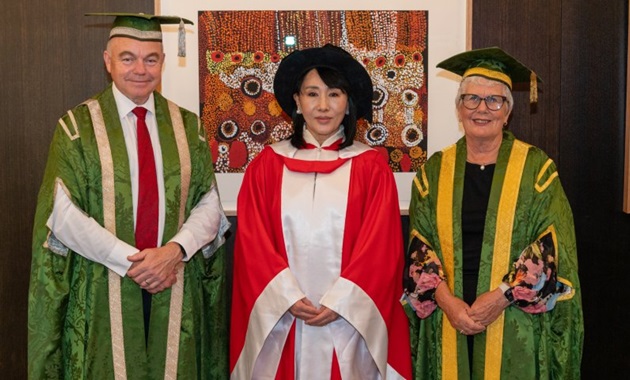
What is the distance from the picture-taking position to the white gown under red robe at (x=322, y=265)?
3.07 metres

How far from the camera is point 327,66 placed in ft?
10.4

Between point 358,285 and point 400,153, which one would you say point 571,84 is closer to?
point 400,153

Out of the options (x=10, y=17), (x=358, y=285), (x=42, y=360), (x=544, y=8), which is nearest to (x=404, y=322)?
(x=358, y=285)

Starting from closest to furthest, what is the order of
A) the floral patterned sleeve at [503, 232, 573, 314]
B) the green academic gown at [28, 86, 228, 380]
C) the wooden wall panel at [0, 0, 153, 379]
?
the floral patterned sleeve at [503, 232, 573, 314]
the green academic gown at [28, 86, 228, 380]
the wooden wall panel at [0, 0, 153, 379]

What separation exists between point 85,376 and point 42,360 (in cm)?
17

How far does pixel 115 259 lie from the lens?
2.99 meters

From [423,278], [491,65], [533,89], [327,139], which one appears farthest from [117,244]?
[533,89]

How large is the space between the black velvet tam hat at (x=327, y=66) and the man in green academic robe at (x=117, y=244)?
0.49 meters

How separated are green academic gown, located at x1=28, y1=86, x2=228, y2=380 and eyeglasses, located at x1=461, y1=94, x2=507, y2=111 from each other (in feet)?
3.88

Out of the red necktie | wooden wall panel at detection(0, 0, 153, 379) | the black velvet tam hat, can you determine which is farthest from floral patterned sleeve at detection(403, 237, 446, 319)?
wooden wall panel at detection(0, 0, 153, 379)

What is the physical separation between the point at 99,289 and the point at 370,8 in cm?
184

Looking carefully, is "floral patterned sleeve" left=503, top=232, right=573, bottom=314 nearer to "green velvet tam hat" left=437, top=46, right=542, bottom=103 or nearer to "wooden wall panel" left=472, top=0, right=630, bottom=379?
"green velvet tam hat" left=437, top=46, right=542, bottom=103

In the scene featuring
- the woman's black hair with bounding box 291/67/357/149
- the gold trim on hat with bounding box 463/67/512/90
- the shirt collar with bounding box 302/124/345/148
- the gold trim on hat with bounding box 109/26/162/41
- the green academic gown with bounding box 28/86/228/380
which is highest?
the gold trim on hat with bounding box 109/26/162/41

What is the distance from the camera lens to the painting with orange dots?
379cm
